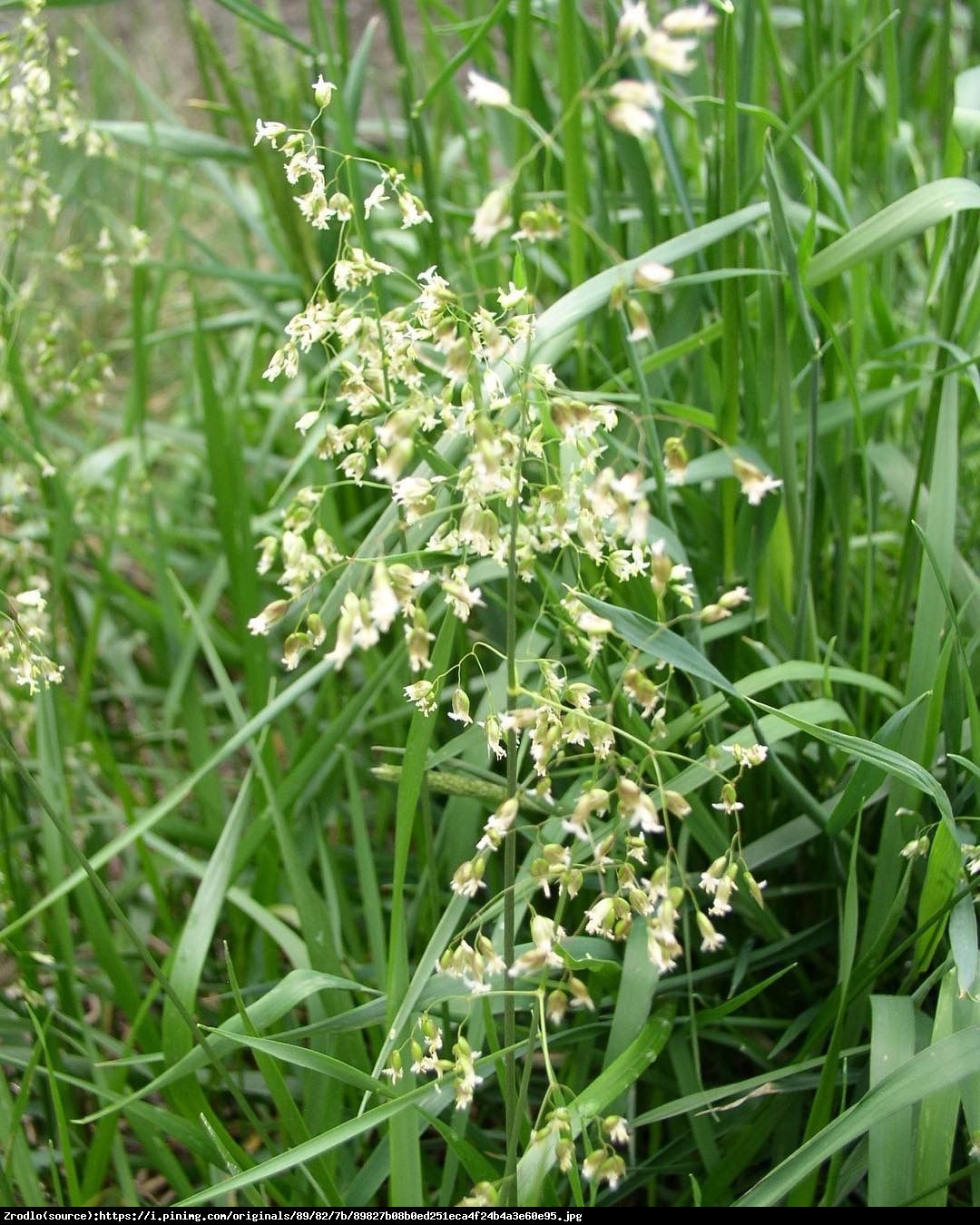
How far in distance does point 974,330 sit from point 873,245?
0.25 meters

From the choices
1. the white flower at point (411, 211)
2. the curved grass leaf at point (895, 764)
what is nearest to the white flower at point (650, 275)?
the white flower at point (411, 211)

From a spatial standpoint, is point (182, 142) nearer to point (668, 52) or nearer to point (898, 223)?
point (898, 223)

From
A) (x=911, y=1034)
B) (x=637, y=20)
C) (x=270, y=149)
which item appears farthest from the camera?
(x=270, y=149)

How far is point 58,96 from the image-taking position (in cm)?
156

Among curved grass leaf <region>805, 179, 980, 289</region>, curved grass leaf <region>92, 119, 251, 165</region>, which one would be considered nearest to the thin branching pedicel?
curved grass leaf <region>805, 179, 980, 289</region>

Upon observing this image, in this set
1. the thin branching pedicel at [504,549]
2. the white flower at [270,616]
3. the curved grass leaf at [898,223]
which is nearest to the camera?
the thin branching pedicel at [504,549]

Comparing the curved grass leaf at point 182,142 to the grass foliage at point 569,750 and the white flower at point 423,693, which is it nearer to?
the grass foliage at point 569,750

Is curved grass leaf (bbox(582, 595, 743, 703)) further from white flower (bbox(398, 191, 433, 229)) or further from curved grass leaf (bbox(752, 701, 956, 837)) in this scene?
white flower (bbox(398, 191, 433, 229))

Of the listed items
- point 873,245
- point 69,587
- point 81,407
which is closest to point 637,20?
point 873,245

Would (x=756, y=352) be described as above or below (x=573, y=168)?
below

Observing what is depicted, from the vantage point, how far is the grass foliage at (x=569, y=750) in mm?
1021

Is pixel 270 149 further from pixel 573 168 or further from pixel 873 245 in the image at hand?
pixel 873 245

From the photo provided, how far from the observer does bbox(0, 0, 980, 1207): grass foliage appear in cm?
102

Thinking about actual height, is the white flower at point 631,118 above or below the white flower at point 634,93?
below
